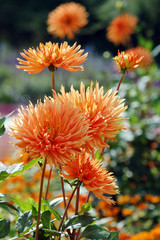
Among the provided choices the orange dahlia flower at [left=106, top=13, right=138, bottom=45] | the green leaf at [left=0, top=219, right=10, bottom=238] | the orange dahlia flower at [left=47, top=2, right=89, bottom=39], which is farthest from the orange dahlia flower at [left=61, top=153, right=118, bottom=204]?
the orange dahlia flower at [left=106, top=13, right=138, bottom=45]

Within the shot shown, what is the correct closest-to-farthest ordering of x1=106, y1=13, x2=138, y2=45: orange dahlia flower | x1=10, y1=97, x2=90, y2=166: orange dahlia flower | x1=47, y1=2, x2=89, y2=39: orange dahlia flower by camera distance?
x1=10, y1=97, x2=90, y2=166: orange dahlia flower
x1=47, y1=2, x2=89, y2=39: orange dahlia flower
x1=106, y1=13, x2=138, y2=45: orange dahlia flower

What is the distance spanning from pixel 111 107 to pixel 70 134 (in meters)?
0.09

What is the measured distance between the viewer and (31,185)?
1.85m

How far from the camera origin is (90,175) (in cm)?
57

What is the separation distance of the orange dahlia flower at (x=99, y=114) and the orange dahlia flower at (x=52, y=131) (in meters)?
0.02

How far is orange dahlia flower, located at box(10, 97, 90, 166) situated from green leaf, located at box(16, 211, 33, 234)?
0.43ft

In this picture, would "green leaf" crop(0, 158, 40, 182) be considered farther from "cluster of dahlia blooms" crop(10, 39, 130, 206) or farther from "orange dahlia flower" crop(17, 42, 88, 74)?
"orange dahlia flower" crop(17, 42, 88, 74)

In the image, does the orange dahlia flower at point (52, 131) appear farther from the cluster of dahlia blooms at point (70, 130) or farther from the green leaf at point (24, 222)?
the green leaf at point (24, 222)

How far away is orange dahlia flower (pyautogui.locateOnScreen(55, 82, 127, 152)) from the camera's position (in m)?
0.53

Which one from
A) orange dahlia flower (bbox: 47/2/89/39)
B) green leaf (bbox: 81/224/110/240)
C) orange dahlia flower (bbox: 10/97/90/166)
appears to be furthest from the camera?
orange dahlia flower (bbox: 47/2/89/39)

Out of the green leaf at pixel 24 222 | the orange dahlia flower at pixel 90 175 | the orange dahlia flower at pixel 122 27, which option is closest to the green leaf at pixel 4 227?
the green leaf at pixel 24 222

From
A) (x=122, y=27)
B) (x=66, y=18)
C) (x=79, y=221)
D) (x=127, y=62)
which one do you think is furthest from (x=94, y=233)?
(x=122, y=27)

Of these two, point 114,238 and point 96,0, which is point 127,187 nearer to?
point 114,238

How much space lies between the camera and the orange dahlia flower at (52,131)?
492 mm
